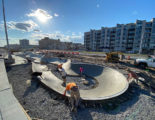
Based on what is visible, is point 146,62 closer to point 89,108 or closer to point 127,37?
point 89,108

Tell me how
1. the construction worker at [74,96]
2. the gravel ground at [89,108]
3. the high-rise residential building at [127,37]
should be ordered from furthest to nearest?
the high-rise residential building at [127,37], the construction worker at [74,96], the gravel ground at [89,108]

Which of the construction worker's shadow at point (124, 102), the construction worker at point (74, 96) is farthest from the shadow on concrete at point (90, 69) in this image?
the construction worker at point (74, 96)

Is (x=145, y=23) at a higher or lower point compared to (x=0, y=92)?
higher

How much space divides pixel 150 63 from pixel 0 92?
16.9 metres

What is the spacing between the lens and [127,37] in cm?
5403

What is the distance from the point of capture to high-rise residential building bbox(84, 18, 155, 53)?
159ft

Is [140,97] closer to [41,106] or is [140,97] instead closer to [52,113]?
[52,113]

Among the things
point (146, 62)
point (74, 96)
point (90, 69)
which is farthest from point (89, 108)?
point (146, 62)

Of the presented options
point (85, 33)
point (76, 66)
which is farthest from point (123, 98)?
point (85, 33)

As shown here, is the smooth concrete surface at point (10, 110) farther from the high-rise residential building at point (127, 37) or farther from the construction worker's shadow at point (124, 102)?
the high-rise residential building at point (127, 37)

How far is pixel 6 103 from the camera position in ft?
8.93

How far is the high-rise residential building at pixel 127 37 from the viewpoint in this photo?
48562 mm

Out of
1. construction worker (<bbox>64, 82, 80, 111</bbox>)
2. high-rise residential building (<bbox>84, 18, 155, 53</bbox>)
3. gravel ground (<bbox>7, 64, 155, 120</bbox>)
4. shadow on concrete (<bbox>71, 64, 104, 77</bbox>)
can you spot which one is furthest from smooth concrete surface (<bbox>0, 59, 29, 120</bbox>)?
high-rise residential building (<bbox>84, 18, 155, 53</bbox>)

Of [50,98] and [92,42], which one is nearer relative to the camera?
[50,98]
